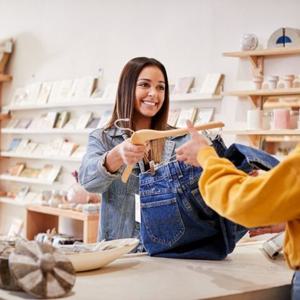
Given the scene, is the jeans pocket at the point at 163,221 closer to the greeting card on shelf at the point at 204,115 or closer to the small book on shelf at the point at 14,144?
the greeting card on shelf at the point at 204,115

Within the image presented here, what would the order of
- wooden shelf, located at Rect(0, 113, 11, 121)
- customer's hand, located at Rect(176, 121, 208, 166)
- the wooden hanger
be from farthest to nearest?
wooden shelf, located at Rect(0, 113, 11, 121)
the wooden hanger
customer's hand, located at Rect(176, 121, 208, 166)

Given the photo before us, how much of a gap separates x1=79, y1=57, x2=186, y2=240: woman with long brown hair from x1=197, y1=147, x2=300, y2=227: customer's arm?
2.74 ft

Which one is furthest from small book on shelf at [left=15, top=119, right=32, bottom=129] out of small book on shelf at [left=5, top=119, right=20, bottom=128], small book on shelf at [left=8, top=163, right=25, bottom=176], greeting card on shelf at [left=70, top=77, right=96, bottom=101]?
greeting card on shelf at [left=70, top=77, right=96, bottom=101]

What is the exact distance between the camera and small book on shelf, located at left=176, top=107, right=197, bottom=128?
463 cm

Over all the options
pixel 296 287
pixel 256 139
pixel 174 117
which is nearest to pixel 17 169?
pixel 174 117

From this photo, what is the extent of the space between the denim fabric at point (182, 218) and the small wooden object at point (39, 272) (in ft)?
1.85

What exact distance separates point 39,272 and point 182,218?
0.64 meters

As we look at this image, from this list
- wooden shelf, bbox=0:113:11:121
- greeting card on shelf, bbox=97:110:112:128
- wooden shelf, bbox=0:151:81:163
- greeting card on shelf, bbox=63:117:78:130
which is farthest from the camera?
wooden shelf, bbox=0:113:11:121

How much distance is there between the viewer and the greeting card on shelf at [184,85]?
15.3 ft

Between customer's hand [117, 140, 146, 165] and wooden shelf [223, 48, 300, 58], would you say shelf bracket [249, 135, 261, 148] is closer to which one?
wooden shelf [223, 48, 300, 58]

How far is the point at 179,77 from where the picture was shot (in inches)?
189

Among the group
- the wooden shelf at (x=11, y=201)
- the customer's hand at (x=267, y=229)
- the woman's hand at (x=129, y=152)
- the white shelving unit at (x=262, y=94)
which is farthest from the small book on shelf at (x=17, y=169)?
the woman's hand at (x=129, y=152)

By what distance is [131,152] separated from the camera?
2.01 meters

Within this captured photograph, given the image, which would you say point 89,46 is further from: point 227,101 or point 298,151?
point 298,151
